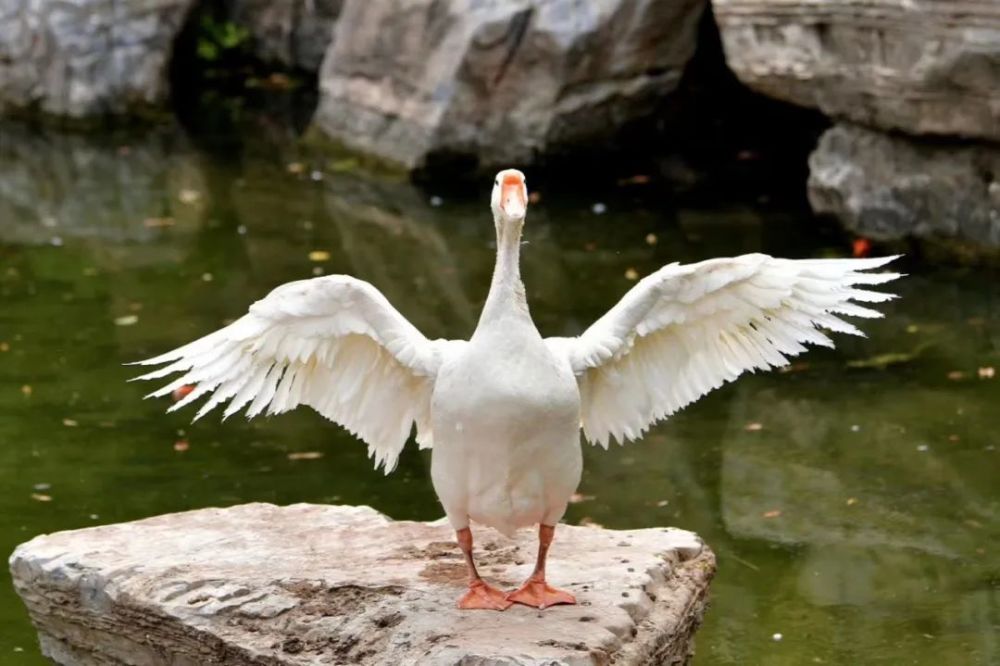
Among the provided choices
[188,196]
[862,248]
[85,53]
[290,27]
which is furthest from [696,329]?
[290,27]

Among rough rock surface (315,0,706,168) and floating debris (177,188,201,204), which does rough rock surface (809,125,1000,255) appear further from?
floating debris (177,188,201,204)

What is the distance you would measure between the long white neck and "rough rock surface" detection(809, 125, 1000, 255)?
5.17m

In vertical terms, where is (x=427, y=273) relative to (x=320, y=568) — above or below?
below

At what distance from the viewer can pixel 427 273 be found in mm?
9719

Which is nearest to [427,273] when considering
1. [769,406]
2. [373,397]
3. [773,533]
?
[769,406]

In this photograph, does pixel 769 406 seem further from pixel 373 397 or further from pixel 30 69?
pixel 30 69

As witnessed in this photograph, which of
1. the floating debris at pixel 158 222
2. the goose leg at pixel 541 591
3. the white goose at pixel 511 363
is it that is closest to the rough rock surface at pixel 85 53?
the floating debris at pixel 158 222

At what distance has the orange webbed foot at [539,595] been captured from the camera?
14.9ft

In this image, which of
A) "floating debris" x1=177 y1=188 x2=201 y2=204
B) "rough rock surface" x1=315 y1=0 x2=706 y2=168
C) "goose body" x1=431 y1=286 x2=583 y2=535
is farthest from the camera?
"floating debris" x1=177 y1=188 x2=201 y2=204

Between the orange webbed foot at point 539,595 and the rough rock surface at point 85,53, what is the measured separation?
10265 millimetres

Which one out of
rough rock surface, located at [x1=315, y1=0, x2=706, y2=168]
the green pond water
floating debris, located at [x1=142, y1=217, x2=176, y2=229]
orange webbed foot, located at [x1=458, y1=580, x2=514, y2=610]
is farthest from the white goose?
rough rock surface, located at [x1=315, y1=0, x2=706, y2=168]

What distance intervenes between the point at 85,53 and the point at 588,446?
807 cm

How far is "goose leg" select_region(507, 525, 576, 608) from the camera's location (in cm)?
454

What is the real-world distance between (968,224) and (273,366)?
5381 mm
